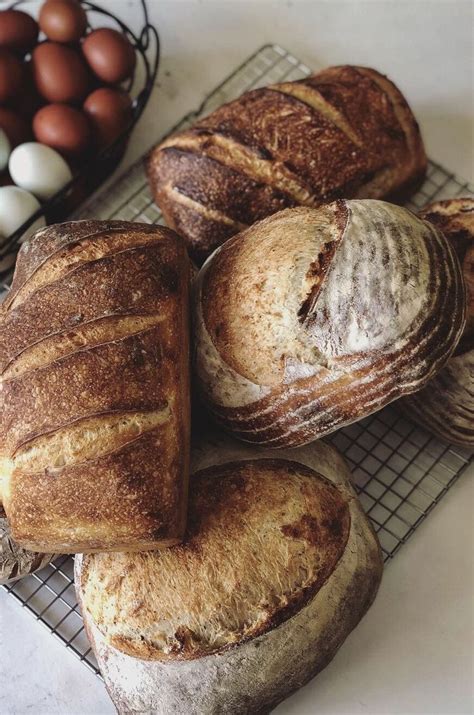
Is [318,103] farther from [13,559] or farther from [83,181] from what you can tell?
[13,559]

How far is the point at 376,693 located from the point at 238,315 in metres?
0.65

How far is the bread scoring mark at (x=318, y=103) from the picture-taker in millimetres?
1220

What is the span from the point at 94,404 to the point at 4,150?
2.15 ft

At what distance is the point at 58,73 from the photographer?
138 cm

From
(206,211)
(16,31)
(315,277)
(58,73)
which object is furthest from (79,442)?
(16,31)

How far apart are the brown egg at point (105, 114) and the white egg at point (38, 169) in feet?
0.34

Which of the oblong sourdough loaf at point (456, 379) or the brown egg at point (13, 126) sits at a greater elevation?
the brown egg at point (13, 126)

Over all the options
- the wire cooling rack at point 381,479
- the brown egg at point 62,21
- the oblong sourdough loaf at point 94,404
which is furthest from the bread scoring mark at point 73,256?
the brown egg at point 62,21

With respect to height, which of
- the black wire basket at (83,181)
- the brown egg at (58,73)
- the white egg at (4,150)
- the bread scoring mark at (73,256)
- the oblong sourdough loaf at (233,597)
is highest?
the brown egg at (58,73)

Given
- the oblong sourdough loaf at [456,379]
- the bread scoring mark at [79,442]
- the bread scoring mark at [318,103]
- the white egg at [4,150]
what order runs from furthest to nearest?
the white egg at [4,150]
the bread scoring mark at [318,103]
the oblong sourdough loaf at [456,379]
the bread scoring mark at [79,442]

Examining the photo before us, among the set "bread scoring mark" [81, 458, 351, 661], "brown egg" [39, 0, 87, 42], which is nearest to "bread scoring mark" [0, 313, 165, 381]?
"bread scoring mark" [81, 458, 351, 661]

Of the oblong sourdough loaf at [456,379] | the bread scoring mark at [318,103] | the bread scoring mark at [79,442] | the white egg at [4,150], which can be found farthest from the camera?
the white egg at [4,150]

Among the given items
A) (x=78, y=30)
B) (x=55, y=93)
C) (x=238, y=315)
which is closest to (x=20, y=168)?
(x=55, y=93)

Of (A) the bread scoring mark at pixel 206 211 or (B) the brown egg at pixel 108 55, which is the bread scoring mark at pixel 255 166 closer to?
(A) the bread scoring mark at pixel 206 211
